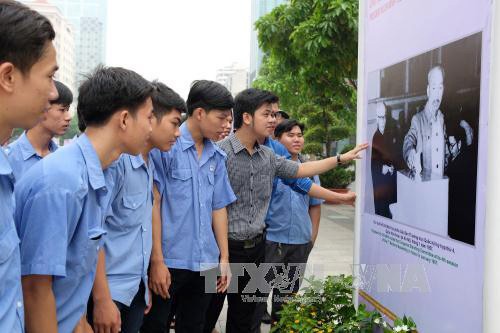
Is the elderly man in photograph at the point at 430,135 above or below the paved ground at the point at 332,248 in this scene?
above

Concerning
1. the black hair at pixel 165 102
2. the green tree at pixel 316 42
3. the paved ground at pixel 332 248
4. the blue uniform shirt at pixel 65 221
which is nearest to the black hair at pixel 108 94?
the blue uniform shirt at pixel 65 221

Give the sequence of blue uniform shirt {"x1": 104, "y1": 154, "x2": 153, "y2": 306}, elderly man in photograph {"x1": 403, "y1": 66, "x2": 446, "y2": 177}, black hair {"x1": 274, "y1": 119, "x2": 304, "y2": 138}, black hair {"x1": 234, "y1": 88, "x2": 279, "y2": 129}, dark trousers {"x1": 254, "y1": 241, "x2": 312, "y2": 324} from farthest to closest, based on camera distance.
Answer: black hair {"x1": 274, "y1": 119, "x2": 304, "y2": 138}, dark trousers {"x1": 254, "y1": 241, "x2": 312, "y2": 324}, black hair {"x1": 234, "y1": 88, "x2": 279, "y2": 129}, blue uniform shirt {"x1": 104, "y1": 154, "x2": 153, "y2": 306}, elderly man in photograph {"x1": 403, "y1": 66, "x2": 446, "y2": 177}

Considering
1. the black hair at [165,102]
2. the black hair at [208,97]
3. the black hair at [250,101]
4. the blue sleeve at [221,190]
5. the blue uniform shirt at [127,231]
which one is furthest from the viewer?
the black hair at [250,101]

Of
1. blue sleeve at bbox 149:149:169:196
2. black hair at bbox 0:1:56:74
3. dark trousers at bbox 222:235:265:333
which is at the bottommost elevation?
dark trousers at bbox 222:235:265:333

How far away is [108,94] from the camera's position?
5.82ft

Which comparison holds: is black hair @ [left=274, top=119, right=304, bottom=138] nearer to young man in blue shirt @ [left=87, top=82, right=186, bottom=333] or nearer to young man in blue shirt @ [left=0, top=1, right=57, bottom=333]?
young man in blue shirt @ [left=87, top=82, right=186, bottom=333]

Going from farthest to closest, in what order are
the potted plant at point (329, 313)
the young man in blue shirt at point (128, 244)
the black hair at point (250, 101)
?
1. the black hair at point (250, 101)
2. the potted plant at point (329, 313)
3. the young man in blue shirt at point (128, 244)

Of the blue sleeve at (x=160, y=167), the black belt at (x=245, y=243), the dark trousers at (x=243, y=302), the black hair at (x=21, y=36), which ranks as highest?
the black hair at (x=21, y=36)

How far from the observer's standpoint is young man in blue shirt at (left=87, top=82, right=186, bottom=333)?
74.0 inches

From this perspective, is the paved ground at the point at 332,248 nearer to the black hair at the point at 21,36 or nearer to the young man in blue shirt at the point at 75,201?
the young man in blue shirt at the point at 75,201

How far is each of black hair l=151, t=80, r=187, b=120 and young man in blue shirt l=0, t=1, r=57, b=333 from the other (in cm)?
112

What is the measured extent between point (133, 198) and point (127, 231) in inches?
5.8

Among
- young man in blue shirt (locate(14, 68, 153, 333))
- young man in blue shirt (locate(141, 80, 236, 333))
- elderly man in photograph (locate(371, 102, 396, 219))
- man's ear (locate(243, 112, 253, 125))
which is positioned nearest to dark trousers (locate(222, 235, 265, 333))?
young man in blue shirt (locate(141, 80, 236, 333))

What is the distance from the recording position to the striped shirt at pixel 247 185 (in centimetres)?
289
